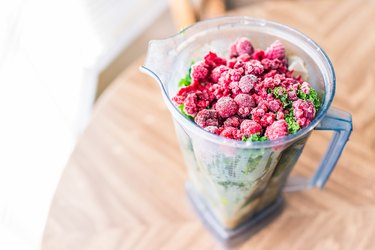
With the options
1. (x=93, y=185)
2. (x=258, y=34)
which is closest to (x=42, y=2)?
(x=93, y=185)

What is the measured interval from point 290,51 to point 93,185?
452 mm

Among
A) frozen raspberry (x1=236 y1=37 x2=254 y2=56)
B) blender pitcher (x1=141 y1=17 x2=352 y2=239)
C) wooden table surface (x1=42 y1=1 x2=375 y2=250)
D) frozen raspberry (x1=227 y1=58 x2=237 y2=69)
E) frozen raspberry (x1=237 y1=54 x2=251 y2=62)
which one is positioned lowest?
wooden table surface (x1=42 y1=1 x2=375 y2=250)

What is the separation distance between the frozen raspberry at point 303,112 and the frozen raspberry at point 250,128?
53mm

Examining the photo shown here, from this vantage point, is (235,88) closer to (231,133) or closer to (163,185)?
(231,133)

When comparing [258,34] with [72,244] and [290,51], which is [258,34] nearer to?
[290,51]

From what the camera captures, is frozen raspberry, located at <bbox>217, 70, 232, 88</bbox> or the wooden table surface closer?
frozen raspberry, located at <bbox>217, 70, 232, 88</bbox>

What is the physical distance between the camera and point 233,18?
2.29 ft

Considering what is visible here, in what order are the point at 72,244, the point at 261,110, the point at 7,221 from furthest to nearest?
the point at 7,221 < the point at 72,244 < the point at 261,110

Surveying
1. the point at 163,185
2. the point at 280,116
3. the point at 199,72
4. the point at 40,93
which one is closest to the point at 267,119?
the point at 280,116

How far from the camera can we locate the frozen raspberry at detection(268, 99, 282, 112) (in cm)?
56

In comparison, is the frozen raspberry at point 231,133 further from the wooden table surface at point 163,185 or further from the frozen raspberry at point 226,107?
the wooden table surface at point 163,185

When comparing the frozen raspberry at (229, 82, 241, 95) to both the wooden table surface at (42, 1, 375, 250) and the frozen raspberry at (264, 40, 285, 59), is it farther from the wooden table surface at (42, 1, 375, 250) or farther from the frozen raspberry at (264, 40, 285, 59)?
the wooden table surface at (42, 1, 375, 250)

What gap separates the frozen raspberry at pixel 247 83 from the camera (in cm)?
57

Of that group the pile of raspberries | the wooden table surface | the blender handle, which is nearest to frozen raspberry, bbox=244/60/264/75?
the pile of raspberries
